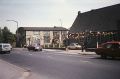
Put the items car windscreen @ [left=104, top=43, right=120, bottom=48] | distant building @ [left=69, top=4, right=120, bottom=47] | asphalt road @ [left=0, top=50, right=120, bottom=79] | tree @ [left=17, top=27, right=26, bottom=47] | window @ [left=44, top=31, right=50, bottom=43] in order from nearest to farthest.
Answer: asphalt road @ [left=0, top=50, right=120, bottom=79], car windscreen @ [left=104, top=43, right=120, bottom=48], distant building @ [left=69, top=4, right=120, bottom=47], tree @ [left=17, top=27, right=26, bottom=47], window @ [left=44, top=31, right=50, bottom=43]

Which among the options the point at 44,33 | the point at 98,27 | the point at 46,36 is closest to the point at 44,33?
the point at 44,33

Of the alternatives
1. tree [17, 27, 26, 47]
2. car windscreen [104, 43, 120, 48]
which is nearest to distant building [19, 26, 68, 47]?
tree [17, 27, 26, 47]

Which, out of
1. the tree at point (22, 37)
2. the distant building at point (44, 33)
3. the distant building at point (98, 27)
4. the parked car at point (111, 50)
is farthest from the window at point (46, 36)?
the parked car at point (111, 50)

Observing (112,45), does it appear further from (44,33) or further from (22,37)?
(22,37)

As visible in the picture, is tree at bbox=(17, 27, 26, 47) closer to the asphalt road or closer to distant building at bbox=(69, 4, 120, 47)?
distant building at bbox=(69, 4, 120, 47)

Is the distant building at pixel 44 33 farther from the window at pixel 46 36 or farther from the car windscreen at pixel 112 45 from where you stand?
the car windscreen at pixel 112 45

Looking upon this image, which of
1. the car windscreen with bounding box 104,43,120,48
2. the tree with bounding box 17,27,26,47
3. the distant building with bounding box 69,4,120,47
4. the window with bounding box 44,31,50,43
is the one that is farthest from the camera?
the window with bounding box 44,31,50,43

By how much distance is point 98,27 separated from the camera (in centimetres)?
5575

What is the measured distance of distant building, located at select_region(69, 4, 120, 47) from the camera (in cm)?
5119

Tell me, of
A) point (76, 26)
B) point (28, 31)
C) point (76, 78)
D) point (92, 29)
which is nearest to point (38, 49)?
point (92, 29)

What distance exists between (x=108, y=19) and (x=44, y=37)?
46.1 m

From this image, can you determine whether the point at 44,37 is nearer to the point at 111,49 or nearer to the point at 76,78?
the point at 111,49

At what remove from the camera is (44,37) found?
9750cm

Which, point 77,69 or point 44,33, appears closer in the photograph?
point 77,69
